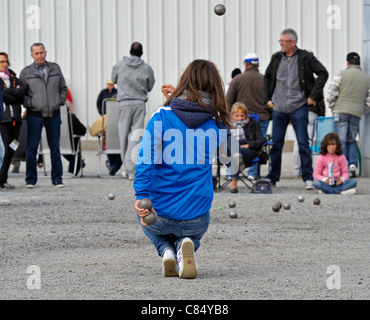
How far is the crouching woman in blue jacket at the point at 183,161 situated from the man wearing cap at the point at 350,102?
859 centimetres

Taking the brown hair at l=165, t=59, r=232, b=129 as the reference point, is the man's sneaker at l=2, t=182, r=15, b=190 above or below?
below

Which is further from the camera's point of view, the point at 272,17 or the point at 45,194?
the point at 272,17

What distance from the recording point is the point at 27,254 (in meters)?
7.00

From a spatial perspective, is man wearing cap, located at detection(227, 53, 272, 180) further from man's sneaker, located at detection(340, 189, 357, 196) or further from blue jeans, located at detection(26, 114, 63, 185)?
blue jeans, located at detection(26, 114, 63, 185)

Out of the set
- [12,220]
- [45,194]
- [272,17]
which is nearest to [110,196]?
[45,194]

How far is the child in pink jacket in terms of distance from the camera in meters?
11.9

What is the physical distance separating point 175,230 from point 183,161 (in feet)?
1.58

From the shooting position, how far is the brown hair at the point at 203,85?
19.5ft

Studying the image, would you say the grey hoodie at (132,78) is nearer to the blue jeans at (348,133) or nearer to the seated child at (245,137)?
the seated child at (245,137)

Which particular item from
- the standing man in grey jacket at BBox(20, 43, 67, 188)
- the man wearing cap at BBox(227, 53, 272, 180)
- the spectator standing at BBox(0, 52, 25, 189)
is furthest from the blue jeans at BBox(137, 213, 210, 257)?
the man wearing cap at BBox(227, 53, 272, 180)

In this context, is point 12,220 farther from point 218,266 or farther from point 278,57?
point 278,57

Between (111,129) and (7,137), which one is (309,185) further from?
(7,137)

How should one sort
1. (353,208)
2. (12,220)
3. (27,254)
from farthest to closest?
1. (353,208)
2. (12,220)
3. (27,254)
